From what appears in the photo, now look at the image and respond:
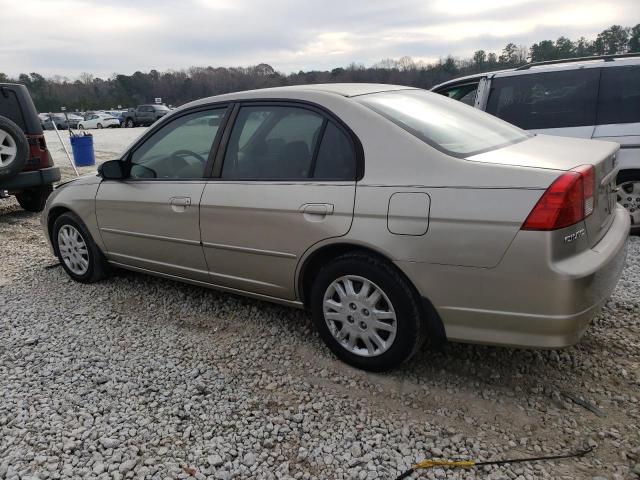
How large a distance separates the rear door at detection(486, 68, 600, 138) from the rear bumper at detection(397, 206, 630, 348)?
10.1 feet

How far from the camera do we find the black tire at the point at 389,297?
103 inches

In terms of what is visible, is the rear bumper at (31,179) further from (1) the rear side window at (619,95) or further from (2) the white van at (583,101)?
(1) the rear side window at (619,95)

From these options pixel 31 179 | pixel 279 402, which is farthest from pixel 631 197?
pixel 31 179

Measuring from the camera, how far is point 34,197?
7.86 meters

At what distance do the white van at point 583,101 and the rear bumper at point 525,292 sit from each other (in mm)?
2981

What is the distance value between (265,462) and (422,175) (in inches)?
61.1

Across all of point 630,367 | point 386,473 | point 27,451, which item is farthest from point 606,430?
point 27,451

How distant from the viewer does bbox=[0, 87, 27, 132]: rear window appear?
6.82 m

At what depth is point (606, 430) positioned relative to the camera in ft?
7.71

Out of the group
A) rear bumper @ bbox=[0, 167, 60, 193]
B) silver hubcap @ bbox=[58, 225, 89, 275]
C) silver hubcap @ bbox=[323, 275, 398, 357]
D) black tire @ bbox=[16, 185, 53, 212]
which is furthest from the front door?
black tire @ bbox=[16, 185, 53, 212]

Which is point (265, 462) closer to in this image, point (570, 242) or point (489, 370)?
point (489, 370)

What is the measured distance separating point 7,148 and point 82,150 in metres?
7.26

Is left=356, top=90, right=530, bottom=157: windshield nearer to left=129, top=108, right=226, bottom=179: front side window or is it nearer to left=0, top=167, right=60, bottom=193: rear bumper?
left=129, top=108, right=226, bottom=179: front side window

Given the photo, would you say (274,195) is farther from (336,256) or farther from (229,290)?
(229,290)
